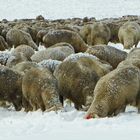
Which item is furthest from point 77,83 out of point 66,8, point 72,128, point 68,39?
point 66,8

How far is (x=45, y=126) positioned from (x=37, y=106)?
2.51 m

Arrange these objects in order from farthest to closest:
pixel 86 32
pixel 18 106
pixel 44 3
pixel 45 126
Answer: pixel 44 3
pixel 86 32
pixel 18 106
pixel 45 126

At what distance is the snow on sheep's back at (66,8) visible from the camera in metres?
49.9

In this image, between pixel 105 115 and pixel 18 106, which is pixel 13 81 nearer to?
pixel 18 106

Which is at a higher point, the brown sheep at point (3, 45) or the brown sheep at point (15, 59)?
the brown sheep at point (15, 59)

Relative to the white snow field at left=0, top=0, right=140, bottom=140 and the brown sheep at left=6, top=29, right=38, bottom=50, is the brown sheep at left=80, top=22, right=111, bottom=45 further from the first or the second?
the white snow field at left=0, top=0, right=140, bottom=140

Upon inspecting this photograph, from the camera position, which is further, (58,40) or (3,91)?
(58,40)

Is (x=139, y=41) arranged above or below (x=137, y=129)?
below

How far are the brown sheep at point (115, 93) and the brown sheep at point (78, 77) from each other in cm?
98

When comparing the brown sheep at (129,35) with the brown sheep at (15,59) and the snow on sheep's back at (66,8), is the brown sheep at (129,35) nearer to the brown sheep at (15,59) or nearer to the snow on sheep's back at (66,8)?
the brown sheep at (15,59)

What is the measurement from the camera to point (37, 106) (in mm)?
9461

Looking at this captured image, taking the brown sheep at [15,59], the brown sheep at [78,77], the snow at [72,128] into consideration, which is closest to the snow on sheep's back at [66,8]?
the brown sheep at [15,59]

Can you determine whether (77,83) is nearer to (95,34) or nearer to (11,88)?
(11,88)

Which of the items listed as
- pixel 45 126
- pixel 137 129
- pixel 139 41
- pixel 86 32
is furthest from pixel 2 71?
pixel 139 41
